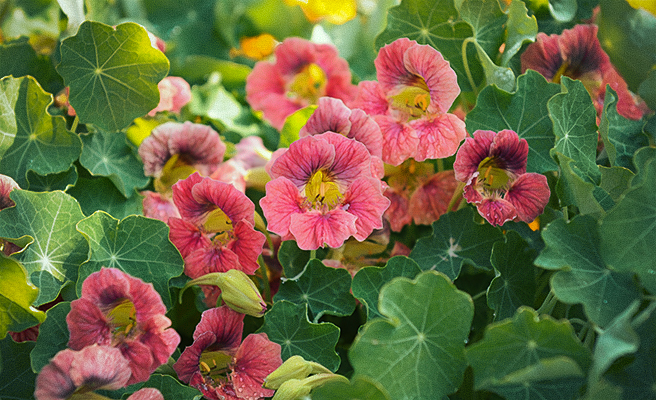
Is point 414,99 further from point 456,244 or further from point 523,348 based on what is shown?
point 523,348

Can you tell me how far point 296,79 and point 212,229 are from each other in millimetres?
416

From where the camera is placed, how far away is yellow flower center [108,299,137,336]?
0.57m

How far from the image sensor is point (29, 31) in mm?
1142

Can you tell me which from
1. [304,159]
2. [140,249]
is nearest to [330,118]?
[304,159]

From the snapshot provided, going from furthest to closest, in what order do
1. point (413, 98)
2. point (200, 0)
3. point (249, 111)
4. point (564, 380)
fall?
point (200, 0) → point (249, 111) → point (413, 98) → point (564, 380)

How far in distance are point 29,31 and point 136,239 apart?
78 centimetres

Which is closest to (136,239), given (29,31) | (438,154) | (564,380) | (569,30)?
(438,154)

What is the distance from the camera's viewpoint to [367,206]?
0.61 meters

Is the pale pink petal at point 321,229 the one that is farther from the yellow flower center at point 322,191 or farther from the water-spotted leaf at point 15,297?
the water-spotted leaf at point 15,297

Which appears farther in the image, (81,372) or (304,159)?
(304,159)

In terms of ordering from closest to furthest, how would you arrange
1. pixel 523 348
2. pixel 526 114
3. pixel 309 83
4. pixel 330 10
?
pixel 523 348, pixel 526 114, pixel 309 83, pixel 330 10

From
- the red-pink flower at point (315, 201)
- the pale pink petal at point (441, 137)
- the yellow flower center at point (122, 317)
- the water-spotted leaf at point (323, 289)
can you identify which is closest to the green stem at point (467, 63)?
the pale pink petal at point (441, 137)

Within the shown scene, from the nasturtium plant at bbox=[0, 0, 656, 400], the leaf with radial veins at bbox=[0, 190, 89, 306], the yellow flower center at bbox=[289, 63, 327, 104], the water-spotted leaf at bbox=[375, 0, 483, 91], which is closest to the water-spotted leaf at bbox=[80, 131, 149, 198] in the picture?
the nasturtium plant at bbox=[0, 0, 656, 400]

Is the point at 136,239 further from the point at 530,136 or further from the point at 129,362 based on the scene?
the point at 530,136
